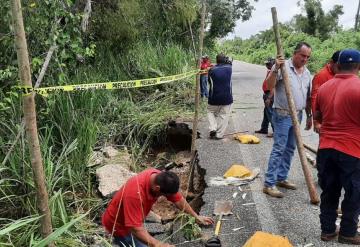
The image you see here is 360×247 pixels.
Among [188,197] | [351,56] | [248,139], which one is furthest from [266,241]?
[248,139]

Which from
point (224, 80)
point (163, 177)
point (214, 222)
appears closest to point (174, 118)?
point (224, 80)

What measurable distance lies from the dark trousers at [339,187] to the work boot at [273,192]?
3.68 feet

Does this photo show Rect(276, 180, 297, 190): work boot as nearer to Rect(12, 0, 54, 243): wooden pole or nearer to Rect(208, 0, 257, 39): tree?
Rect(12, 0, 54, 243): wooden pole

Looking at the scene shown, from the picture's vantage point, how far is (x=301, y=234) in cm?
456

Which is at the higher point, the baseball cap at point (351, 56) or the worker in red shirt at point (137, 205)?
the baseball cap at point (351, 56)

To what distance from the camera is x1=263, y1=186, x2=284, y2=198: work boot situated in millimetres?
5504

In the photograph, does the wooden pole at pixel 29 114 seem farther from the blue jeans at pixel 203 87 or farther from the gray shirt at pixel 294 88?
the blue jeans at pixel 203 87

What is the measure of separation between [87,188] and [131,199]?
6.99ft

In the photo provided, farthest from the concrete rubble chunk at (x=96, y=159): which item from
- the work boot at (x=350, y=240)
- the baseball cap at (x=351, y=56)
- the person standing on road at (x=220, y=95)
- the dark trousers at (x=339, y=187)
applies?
the baseball cap at (x=351, y=56)

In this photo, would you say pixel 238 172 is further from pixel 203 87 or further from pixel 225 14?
pixel 225 14

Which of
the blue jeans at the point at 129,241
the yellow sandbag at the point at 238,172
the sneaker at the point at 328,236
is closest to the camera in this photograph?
the blue jeans at the point at 129,241

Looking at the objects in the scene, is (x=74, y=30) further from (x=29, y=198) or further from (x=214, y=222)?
(x=214, y=222)

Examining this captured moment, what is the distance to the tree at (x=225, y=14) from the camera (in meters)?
23.1

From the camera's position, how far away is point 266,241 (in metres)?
4.09
